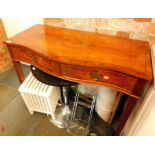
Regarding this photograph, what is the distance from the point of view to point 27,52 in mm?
926

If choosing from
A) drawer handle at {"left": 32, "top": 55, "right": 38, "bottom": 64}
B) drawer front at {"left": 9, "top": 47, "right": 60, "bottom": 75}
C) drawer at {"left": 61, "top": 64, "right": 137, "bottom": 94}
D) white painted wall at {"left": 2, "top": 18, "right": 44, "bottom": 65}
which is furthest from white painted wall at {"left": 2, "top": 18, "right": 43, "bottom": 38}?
drawer at {"left": 61, "top": 64, "right": 137, "bottom": 94}

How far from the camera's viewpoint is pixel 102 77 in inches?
30.4

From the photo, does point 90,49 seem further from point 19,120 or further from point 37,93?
point 19,120

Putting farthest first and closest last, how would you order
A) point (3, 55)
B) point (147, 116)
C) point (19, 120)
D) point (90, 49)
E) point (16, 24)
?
point (3, 55) → point (16, 24) → point (19, 120) → point (90, 49) → point (147, 116)

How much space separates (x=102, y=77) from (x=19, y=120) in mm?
981

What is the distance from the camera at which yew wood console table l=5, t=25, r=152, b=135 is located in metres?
0.72

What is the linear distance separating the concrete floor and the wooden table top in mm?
749

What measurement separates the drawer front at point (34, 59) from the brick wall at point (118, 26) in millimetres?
385

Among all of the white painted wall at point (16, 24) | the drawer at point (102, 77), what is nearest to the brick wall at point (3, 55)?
the white painted wall at point (16, 24)

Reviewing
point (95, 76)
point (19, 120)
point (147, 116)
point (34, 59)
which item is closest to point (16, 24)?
point (34, 59)

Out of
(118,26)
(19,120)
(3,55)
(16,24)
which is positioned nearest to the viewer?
(118,26)
